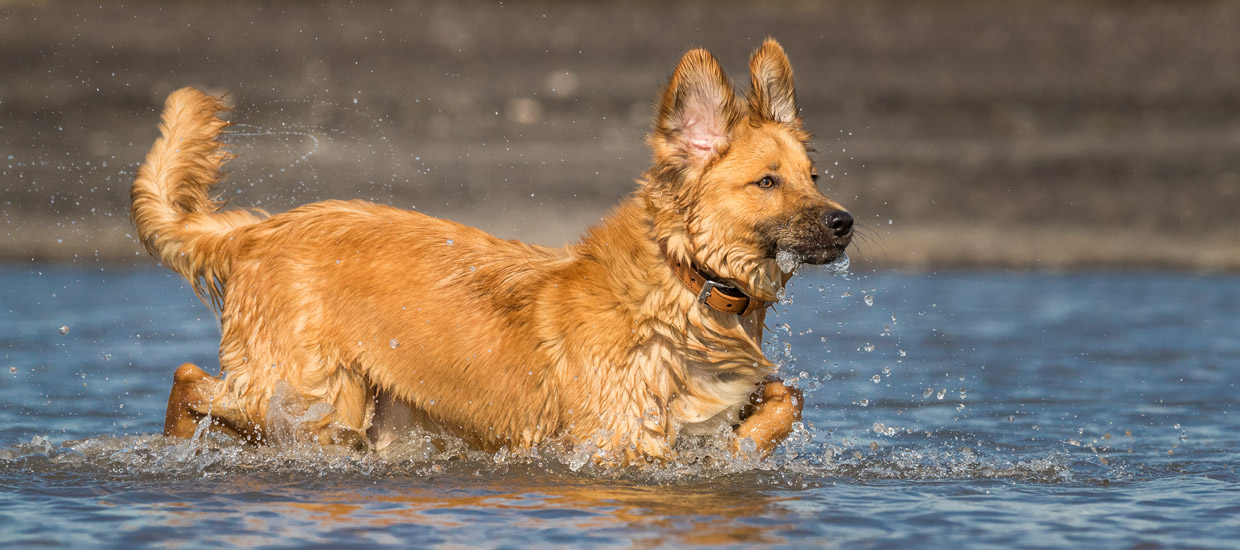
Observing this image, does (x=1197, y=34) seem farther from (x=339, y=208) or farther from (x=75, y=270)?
Answer: (x=339, y=208)

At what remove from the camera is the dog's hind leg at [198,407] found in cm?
664

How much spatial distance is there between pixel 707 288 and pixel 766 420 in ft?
2.24

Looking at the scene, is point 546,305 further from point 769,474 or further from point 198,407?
point 198,407

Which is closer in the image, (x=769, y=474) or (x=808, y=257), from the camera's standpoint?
(x=808, y=257)

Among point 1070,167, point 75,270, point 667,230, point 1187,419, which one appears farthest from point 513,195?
point 667,230

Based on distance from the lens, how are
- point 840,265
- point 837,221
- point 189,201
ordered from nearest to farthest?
point 837,221 → point 840,265 → point 189,201

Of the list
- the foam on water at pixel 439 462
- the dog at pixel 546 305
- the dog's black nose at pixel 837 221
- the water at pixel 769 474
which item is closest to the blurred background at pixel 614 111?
the water at pixel 769 474

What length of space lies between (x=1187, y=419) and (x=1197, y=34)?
55.8 feet

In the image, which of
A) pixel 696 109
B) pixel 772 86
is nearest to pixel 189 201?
pixel 696 109

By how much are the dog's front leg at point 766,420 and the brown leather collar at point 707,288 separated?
18.1 inches

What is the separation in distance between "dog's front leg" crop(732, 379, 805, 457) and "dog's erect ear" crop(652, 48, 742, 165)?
115 centimetres

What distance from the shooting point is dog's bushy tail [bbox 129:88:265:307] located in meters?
6.91

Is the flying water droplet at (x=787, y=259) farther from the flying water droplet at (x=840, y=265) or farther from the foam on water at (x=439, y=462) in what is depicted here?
the foam on water at (x=439, y=462)

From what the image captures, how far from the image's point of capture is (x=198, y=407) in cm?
672
